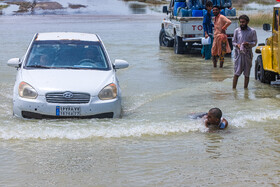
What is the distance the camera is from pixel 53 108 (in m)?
8.91

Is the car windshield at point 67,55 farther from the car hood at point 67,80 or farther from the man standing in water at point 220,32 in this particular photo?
the man standing in water at point 220,32

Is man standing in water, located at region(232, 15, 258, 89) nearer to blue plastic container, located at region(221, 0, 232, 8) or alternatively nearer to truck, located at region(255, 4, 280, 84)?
truck, located at region(255, 4, 280, 84)

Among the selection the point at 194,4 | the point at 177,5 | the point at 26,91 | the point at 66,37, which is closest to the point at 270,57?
the point at 66,37

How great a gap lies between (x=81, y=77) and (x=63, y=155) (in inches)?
87.9

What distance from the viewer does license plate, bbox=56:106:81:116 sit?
8.91 m

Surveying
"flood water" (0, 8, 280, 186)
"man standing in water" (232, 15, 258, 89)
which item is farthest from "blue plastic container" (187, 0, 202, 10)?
"man standing in water" (232, 15, 258, 89)

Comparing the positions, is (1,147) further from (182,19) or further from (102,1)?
(102,1)

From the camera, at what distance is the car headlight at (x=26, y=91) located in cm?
903

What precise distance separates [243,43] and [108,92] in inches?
175

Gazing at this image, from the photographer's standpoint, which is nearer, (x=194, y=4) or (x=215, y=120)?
(x=215, y=120)

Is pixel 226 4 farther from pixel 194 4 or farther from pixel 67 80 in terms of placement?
pixel 67 80

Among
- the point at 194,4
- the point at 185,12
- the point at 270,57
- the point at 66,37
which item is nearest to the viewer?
the point at 66,37

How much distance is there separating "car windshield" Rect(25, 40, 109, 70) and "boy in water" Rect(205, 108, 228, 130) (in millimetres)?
2075

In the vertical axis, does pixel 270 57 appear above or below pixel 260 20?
above
